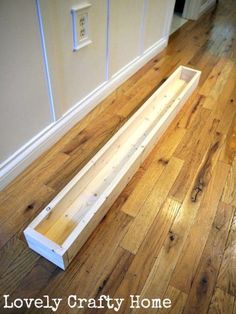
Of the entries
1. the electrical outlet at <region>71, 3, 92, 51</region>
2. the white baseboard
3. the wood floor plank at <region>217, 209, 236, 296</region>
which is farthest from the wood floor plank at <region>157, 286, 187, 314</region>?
the electrical outlet at <region>71, 3, 92, 51</region>

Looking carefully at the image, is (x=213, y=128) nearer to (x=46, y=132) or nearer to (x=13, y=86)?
(x=46, y=132)

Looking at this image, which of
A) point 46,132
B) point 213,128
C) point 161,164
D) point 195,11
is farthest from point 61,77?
point 195,11

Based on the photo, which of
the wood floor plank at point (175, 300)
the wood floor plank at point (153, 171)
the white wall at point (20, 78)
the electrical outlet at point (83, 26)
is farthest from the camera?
the electrical outlet at point (83, 26)

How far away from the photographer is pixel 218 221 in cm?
117

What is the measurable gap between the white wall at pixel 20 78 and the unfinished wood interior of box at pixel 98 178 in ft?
1.32

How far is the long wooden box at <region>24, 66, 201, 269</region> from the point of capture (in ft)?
3.11

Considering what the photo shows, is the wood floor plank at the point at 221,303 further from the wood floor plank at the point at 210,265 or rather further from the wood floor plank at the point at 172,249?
the wood floor plank at the point at 172,249

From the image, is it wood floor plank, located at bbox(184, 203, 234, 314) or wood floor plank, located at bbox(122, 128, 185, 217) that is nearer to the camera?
wood floor plank, located at bbox(184, 203, 234, 314)

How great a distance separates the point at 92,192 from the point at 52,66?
0.66 meters

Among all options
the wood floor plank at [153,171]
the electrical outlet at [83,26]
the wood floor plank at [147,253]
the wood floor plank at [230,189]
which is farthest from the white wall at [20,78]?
the wood floor plank at [230,189]

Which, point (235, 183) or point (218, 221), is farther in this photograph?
point (235, 183)

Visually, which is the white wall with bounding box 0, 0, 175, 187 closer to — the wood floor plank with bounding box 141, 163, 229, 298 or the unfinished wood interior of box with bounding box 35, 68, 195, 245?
the unfinished wood interior of box with bounding box 35, 68, 195, 245

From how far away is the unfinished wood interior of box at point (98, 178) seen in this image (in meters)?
1.05

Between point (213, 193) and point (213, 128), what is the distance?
54cm
